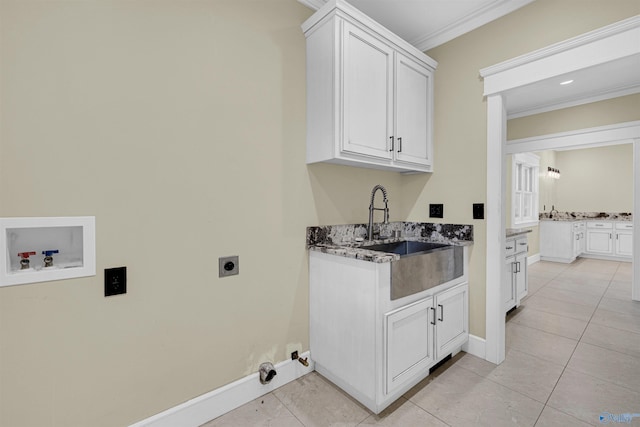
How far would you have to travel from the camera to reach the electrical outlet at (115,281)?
1271mm

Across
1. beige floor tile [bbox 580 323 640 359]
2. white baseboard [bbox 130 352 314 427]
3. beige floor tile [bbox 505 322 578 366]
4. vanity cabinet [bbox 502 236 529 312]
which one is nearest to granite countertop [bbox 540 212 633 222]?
vanity cabinet [bbox 502 236 529 312]

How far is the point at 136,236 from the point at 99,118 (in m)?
0.55

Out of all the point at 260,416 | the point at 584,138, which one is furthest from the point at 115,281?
the point at 584,138

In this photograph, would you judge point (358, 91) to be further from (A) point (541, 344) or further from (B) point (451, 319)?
(A) point (541, 344)

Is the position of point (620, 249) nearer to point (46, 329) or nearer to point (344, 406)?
point (344, 406)

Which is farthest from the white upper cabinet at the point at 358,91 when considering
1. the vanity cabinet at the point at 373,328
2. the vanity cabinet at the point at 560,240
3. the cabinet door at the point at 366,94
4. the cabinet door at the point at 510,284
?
the vanity cabinet at the point at 560,240

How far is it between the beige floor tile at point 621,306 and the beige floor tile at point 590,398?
191 cm

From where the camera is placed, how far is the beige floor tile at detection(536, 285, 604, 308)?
11.2 feet

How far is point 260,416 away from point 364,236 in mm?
1402

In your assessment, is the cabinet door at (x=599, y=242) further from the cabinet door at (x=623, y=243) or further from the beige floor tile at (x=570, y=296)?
the beige floor tile at (x=570, y=296)

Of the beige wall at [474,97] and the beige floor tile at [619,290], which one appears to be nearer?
the beige wall at [474,97]

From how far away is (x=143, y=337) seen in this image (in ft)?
4.50

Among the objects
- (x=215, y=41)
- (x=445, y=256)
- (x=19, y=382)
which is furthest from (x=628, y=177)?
(x=19, y=382)

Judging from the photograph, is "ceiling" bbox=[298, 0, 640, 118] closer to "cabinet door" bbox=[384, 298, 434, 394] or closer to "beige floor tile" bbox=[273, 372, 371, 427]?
"cabinet door" bbox=[384, 298, 434, 394]
